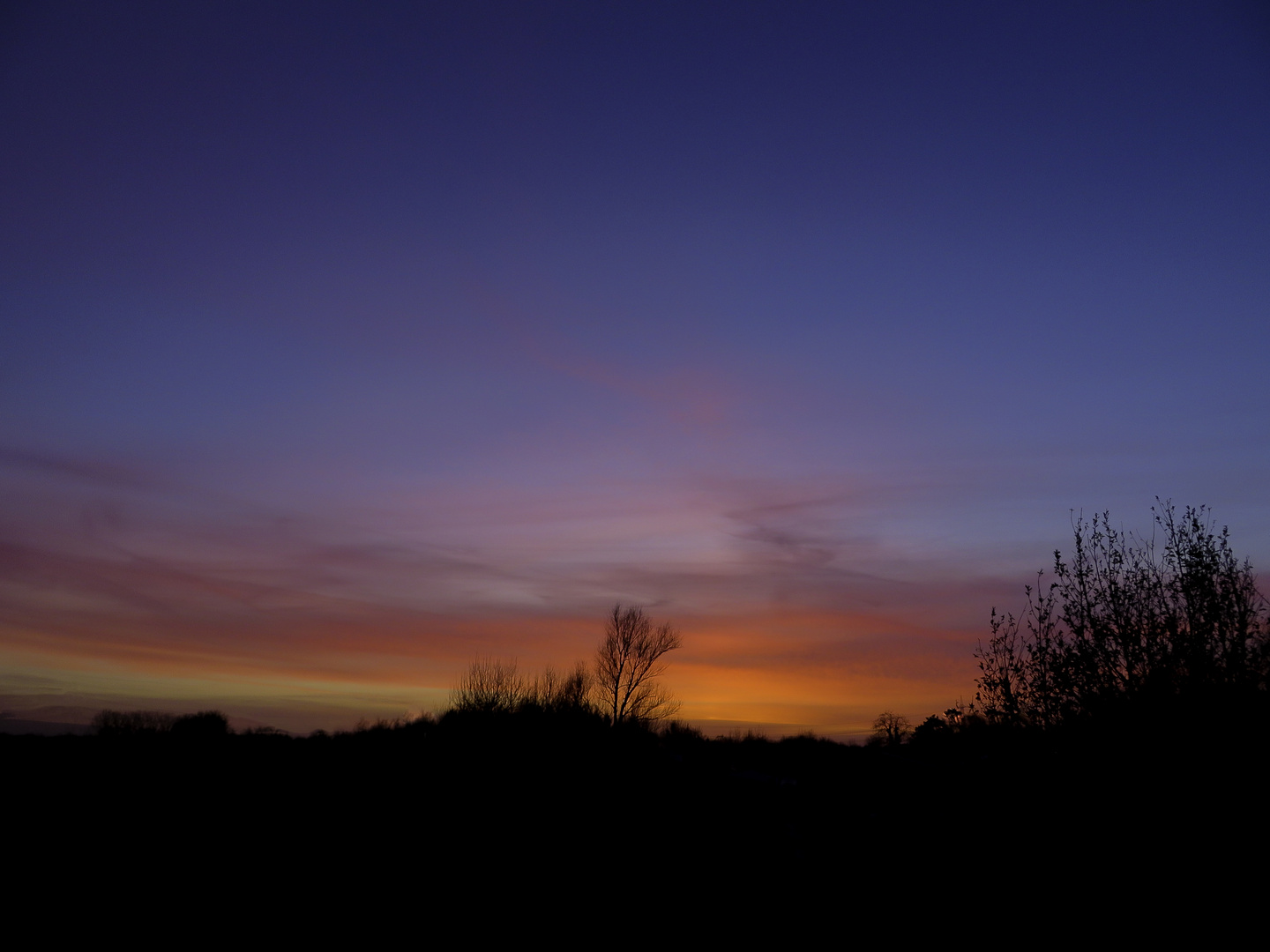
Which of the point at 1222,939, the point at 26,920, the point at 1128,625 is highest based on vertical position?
the point at 1128,625

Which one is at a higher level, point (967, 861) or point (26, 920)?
point (967, 861)

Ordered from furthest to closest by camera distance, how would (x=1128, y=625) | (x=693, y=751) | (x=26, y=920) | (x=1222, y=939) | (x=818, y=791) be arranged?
1. (x=693, y=751)
2. (x=818, y=791)
3. (x=1128, y=625)
4. (x=26, y=920)
5. (x=1222, y=939)

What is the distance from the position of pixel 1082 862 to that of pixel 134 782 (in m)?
17.5

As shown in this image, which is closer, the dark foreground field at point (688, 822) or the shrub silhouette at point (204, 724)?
the dark foreground field at point (688, 822)

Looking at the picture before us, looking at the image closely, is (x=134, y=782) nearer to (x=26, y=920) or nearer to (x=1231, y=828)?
(x=26, y=920)

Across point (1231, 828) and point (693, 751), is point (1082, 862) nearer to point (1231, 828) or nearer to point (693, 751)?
point (1231, 828)

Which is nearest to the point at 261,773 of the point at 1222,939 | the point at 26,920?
the point at 26,920

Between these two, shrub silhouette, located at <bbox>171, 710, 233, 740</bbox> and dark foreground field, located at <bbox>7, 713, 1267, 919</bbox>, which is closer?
dark foreground field, located at <bbox>7, 713, 1267, 919</bbox>

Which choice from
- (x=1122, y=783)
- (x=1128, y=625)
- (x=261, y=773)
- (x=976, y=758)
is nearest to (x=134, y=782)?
(x=261, y=773)

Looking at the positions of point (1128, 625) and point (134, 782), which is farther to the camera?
point (134, 782)

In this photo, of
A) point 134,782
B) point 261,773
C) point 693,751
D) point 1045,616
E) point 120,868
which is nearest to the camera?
point 120,868

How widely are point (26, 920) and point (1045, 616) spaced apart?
15.0m

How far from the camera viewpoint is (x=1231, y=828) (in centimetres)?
789

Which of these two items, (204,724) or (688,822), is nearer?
(688,822)
